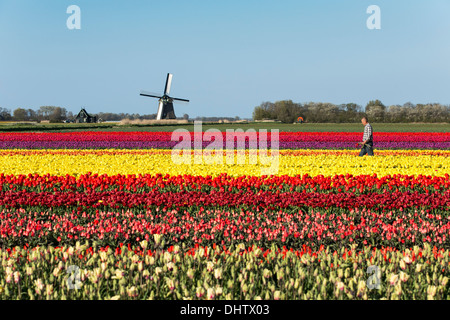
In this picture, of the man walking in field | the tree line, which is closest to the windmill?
the tree line

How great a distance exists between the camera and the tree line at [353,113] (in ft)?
281

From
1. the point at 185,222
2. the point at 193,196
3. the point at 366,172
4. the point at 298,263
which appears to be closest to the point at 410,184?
the point at 366,172

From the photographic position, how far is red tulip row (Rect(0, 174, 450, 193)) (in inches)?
439

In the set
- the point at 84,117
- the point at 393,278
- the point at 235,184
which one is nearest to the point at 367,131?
the point at 235,184

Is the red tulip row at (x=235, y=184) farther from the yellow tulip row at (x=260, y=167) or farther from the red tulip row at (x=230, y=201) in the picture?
the yellow tulip row at (x=260, y=167)

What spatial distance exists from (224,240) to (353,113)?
88899 mm

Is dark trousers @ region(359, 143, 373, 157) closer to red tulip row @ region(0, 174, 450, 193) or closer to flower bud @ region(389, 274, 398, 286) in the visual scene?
red tulip row @ region(0, 174, 450, 193)

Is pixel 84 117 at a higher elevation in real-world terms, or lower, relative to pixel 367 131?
higher

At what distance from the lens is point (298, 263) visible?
5.16 meters

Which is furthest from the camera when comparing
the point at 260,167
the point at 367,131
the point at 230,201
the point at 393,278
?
the point at 367,131

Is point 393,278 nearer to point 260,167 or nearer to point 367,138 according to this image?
point 260,167

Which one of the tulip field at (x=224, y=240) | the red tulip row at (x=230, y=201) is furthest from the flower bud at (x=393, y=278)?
the red tulip row at (x=230, y=201)

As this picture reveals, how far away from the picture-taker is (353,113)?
302ft

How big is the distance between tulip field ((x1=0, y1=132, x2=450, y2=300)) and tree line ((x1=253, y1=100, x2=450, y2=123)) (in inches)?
3053
